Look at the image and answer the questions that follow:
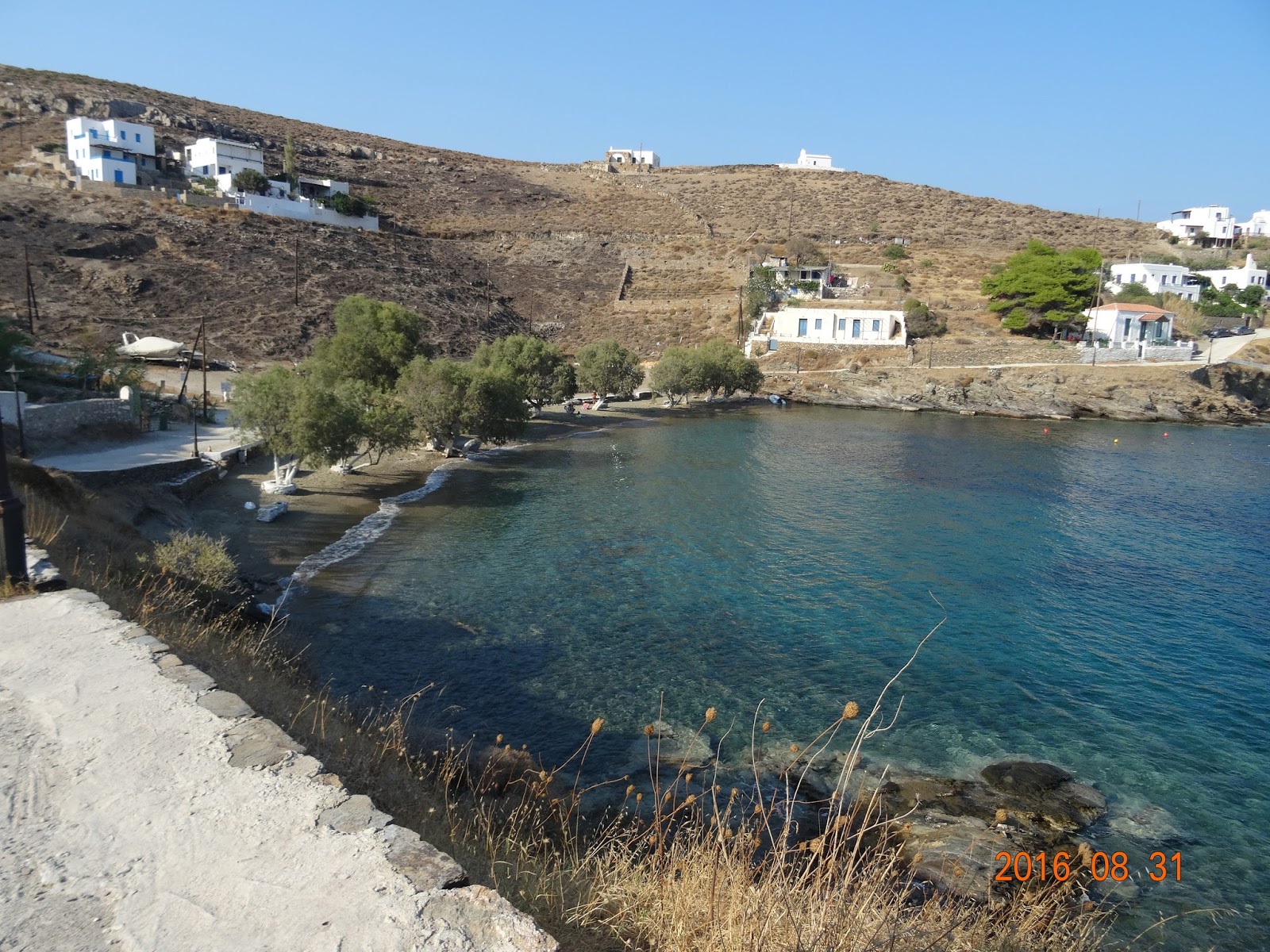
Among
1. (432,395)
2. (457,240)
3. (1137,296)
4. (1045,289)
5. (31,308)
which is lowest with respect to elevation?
(432,395)

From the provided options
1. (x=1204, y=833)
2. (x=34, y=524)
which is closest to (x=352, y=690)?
(x=34, y=524)

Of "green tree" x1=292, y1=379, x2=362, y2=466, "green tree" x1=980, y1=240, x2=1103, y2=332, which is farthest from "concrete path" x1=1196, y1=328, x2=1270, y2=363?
"green tree" x1=292, y1=379, x2=362, y2=466

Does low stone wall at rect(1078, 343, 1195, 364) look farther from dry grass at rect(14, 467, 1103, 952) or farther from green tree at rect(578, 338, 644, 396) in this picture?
dry grass at rect(14, 467, 1103, 952)

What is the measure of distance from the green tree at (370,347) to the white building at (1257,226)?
425 ft

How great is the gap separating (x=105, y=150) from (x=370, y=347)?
145 ft

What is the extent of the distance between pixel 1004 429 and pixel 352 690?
48.4m

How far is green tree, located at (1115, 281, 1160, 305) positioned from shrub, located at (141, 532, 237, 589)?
79142mm

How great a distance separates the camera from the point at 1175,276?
79.6 m

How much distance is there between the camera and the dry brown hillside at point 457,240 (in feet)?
168

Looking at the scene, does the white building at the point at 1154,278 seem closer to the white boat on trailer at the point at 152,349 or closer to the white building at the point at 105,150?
the white boat on trailer at the point at 152,349

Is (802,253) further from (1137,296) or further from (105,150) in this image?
(105,150)

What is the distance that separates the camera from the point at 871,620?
685 inches

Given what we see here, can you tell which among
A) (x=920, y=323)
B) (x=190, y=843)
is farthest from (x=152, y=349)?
(x=920, y=323)
